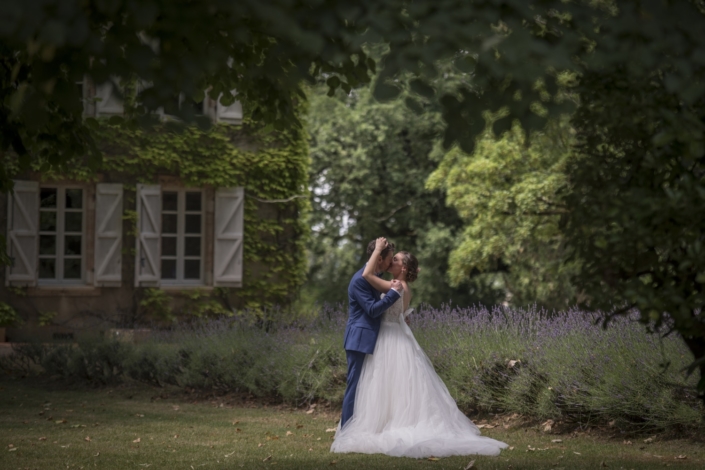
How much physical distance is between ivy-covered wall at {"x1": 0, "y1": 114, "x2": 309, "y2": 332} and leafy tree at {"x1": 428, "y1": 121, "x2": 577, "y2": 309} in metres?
3.32

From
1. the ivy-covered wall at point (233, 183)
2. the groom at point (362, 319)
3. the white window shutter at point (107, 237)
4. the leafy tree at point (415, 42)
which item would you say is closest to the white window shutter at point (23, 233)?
the ivy-covered wall at point (233, 183)

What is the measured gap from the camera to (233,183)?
15.4m

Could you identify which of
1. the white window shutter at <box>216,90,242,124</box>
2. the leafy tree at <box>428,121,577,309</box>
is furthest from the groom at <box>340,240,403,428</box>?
the white window shutter at <box>216,90,242,124</box>

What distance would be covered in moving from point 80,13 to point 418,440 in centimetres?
455

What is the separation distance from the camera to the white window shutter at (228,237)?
15.2 m

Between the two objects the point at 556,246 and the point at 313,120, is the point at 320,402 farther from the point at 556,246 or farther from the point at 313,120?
the point at 313,120

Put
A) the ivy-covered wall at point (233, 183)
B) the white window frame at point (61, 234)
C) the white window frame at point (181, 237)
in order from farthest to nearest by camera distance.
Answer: the white window frame at point (181, 237)
the ivy-covered wall at point (233, 183)
the white window frame at point (61, 234)

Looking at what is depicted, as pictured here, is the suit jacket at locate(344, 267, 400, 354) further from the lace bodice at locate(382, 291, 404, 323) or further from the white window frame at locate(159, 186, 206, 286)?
the white window frame at locate(159, 186, 206, 286)

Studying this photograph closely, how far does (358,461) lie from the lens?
6141 mm

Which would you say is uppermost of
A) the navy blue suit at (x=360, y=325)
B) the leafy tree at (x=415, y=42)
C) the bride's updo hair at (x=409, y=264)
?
the leafy tree at (x=415, y=42)

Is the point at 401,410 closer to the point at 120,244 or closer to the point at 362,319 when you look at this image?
the point at 362,319

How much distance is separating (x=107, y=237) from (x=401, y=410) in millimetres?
9253

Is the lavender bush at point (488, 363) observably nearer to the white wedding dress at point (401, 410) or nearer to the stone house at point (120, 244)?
the white wedding dress at point (401, 410)

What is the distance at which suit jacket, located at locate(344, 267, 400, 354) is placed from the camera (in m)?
6.86
